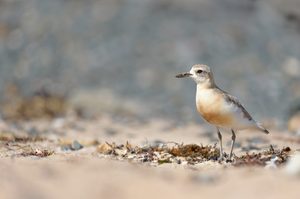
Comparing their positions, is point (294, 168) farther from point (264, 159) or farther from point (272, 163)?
point (264, 159)

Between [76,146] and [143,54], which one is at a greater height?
[143,54]

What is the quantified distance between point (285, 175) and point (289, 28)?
1311cm

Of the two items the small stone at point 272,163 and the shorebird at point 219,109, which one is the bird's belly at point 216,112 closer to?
the shorebird at point 219,109

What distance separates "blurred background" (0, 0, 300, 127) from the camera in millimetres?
16562

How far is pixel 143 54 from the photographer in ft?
58.0

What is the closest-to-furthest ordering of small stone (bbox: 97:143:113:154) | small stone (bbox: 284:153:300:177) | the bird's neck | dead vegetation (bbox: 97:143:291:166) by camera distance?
small stone (bbox: 284:153:300:177) < dead vegetation (bbox: 97:143:291:166) < the bird's neck < small stone (bbox: 97:143:113:154)

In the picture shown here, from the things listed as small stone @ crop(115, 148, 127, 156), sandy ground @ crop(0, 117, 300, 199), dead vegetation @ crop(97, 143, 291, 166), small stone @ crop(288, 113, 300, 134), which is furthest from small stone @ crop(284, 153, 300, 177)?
small stone @ crop(288, 113, 300, 134)

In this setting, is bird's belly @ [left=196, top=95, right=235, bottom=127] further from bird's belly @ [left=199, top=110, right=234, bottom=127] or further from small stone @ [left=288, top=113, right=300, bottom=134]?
small stone @ [left=288, top=113, right=300, bottom=134]

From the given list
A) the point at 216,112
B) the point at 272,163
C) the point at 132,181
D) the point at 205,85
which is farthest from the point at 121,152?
the point at 132,181

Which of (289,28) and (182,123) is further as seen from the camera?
(289,28)

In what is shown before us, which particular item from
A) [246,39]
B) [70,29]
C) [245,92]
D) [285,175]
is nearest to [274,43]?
[246,39]

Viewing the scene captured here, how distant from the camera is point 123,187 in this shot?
551 centimetres

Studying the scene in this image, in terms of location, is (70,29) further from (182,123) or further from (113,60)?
(182,123)

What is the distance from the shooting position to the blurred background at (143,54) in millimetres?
16562
